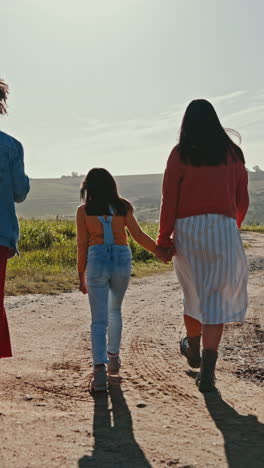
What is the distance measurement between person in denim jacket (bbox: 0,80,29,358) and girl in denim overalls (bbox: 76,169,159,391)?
1.60 feet

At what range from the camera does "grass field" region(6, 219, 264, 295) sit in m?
10.7

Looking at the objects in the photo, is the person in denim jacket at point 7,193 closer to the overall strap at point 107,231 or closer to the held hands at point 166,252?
the overall strap at point 107,231

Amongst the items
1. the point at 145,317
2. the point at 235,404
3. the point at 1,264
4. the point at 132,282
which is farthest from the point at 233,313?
the point at 132,282

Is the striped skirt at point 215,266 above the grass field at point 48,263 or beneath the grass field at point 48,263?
above

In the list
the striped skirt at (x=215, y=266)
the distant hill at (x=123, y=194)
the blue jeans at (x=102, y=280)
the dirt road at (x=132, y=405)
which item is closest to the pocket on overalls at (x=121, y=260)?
the blue jeans at (x=102, y=280)

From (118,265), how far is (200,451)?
1602 millimetres

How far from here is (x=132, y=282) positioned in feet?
39.0

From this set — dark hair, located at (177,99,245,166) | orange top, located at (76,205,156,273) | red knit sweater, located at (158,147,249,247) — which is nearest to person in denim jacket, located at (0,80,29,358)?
orange top, located at (76,205,156,273)

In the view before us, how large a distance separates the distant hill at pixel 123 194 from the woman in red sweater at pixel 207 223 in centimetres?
6155

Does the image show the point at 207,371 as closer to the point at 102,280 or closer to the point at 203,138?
the point at 102,280

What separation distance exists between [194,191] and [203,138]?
15.3 inches

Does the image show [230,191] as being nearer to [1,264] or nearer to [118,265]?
[118,265]

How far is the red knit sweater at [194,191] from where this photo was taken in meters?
4.79

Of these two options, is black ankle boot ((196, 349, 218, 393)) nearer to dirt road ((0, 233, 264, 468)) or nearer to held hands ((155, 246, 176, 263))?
dirt road ((0, 233, 264, 468))
